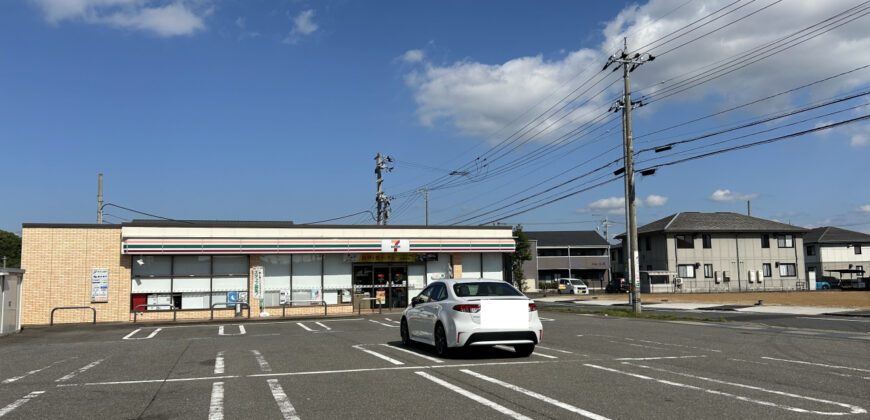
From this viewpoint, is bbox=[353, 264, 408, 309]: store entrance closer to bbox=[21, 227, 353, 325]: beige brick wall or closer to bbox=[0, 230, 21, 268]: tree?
bbox=[21, 227, 353, 325]: beige brick wall

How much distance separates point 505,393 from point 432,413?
1.38 metres

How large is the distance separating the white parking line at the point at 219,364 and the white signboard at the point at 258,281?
15.8m

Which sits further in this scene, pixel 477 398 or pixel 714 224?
pixel 714 224

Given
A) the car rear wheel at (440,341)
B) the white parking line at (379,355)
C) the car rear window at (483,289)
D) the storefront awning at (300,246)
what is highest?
the storefront awning at (300,246)

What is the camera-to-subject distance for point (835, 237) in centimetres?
7512

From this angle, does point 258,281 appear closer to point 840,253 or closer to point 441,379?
point 441,379

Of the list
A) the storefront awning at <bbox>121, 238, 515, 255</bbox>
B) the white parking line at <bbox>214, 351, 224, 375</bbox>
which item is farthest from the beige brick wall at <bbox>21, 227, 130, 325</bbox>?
the white parking line at <bbox>214, 351, 224, 375</bbox>

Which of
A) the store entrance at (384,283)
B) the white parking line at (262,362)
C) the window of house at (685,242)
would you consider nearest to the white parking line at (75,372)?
the white parking line at (262,362)

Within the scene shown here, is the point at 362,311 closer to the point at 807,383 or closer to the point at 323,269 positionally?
the point at 323,269

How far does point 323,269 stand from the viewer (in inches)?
1162

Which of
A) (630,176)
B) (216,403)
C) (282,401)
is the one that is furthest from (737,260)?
(216,403)

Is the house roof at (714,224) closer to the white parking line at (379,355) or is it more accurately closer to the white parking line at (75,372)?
the white parking line at (379,355)

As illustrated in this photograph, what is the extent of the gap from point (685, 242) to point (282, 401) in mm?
57378

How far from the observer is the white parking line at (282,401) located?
6312 millimetres
